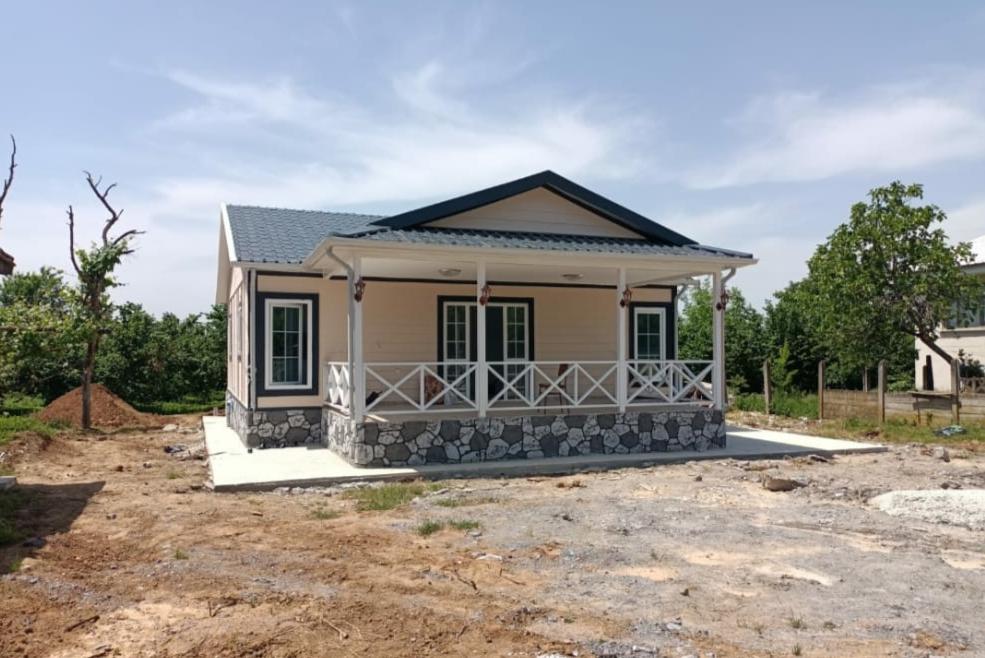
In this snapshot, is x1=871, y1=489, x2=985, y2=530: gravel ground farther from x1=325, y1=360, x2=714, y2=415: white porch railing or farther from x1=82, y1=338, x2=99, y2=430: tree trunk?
x1=82, y1=338, x2=99, y2=430: tree trunk

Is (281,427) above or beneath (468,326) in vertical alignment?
beneath

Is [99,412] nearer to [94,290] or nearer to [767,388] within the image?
[94,290]

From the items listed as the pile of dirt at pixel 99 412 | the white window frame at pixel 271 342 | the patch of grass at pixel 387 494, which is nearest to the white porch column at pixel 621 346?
the patch of grass at pixel 387 494

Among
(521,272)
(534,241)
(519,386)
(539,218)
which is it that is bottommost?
(519,386)

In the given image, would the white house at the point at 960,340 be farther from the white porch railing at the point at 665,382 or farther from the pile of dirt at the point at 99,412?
the pile of dirt at the point at 99,412

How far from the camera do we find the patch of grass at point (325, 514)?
7.71 meters

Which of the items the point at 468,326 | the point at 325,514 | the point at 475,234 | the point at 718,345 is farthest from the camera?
the point at 468,326

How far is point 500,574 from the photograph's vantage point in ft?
18.7

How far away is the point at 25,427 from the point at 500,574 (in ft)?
44.0

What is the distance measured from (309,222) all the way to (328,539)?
959 centimetres

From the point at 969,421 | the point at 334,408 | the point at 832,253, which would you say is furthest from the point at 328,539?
the point at 832,253

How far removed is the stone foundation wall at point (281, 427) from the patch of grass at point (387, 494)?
3.56 m


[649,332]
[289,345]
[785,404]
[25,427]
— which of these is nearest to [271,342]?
[289,345]

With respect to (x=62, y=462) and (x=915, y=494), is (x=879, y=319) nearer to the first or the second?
(x=915, y=494)
